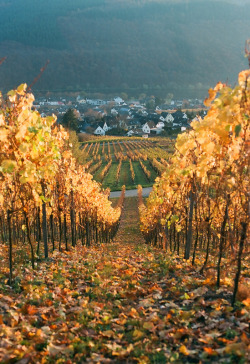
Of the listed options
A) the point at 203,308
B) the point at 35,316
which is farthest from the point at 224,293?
the point at 35,316

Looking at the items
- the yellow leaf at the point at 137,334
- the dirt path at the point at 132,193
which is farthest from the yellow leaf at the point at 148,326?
the dirt path at the point at 132,193

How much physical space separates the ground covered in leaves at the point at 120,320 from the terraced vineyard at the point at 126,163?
36.4 m

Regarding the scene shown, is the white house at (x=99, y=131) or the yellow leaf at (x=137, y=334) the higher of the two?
the white house at (x=99, y=131)

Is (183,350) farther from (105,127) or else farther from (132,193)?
(105,127)

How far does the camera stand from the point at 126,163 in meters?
62.8

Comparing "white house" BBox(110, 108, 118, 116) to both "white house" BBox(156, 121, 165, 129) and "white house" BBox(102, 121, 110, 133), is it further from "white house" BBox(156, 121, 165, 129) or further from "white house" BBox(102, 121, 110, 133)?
"white house" BBox(102, 121, 110, 133)

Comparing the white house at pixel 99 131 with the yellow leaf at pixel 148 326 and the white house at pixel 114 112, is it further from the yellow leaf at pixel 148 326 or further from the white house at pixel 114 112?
the yellow leaf at pixel 148 326

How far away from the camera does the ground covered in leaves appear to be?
12.3ft

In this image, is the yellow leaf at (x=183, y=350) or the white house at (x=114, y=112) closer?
the yellow leaf at (x=183, y=350)

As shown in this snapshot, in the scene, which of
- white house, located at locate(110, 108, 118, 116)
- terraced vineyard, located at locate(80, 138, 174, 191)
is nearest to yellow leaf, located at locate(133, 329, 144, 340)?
terraced vineyard, located at locate(80, 138, 174, 191)

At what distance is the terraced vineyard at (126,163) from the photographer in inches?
1999

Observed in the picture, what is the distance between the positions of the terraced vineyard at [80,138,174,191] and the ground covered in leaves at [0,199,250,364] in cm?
3642

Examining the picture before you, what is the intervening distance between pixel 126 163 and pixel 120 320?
191ft

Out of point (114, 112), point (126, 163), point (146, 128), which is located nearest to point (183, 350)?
point (126, 163)
